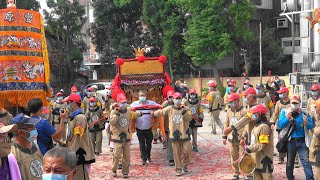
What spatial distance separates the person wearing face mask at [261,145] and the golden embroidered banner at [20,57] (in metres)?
5.02

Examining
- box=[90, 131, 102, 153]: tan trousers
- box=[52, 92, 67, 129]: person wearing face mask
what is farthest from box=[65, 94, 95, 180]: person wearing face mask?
box=[52, 92, 67, 129]: person wearing face mask

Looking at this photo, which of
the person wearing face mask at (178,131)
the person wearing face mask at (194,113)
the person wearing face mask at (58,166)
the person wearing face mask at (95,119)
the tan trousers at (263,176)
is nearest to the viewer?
the person wearing face mask at (58,166)

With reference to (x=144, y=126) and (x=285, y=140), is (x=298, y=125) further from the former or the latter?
(x=144, y=126)

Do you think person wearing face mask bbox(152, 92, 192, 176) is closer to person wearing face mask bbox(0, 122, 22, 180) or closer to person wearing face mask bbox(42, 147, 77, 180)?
person wearing face mask bbox(0, 122, 22, 180)

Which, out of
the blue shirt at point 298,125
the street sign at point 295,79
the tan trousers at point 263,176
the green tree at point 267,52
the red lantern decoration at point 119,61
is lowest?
the tan trousers at point 263,176

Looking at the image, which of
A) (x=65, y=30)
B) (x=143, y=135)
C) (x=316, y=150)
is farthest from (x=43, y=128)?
(x=65, y=30)

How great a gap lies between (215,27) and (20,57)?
65.2 feet

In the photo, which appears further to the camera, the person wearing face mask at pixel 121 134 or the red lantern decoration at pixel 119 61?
the red lantern decoration at pixel 119 61

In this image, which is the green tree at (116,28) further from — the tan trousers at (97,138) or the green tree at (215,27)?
the tan trousers at (97,138)

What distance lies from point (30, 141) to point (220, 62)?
31.7m

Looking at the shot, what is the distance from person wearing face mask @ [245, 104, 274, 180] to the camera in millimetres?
7262

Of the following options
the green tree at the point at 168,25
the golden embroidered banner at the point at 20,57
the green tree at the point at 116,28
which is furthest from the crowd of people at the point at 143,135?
the green tree at the point at 116,28

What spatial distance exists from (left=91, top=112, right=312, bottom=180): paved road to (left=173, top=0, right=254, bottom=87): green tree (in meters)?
15.0

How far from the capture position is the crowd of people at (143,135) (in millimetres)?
4638
